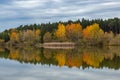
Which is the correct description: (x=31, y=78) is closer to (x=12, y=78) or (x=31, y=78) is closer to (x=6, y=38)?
(x=12, y=78)

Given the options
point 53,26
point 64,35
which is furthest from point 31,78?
point 53,26

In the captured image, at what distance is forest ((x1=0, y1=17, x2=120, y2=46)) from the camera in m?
85.4

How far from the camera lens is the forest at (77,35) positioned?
280 ft

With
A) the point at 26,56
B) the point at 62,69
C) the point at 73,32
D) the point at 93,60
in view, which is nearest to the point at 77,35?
the point at 73,32

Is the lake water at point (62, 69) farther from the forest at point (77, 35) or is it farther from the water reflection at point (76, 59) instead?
the forest at point (77, 35)

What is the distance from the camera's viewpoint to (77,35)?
91188 millimetres

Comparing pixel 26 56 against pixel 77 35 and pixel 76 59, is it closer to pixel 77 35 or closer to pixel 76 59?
pixel 76 59

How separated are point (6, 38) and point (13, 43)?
11.4 m

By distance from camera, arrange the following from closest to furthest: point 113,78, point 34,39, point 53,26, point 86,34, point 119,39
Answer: point 113,78 → point 119,39 → point 86,34 → point 34,39 → point 53,26

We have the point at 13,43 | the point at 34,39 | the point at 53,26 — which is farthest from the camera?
the point at 53,26

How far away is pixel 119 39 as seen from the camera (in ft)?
271

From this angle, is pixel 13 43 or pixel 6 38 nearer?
pixel 13 43

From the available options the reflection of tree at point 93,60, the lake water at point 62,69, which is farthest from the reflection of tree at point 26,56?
the reflection of tree at point 93,60

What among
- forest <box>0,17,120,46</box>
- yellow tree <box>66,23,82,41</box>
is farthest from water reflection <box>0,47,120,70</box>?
yellow tree <box>66,23,82,41</box>
